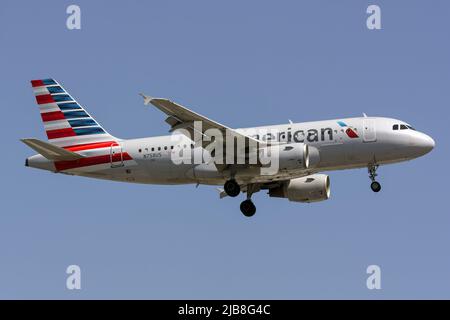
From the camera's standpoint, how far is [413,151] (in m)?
45.3

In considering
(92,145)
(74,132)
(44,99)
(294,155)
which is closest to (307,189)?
(294,155)

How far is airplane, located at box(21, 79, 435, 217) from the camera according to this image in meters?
44.7

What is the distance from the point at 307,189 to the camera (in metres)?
48.9

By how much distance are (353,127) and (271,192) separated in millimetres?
7066

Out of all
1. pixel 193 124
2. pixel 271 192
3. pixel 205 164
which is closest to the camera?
pixel 193 124

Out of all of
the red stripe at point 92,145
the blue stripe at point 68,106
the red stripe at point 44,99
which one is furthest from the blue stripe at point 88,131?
the red stripe at point 44,99

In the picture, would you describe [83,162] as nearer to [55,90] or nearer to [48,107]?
[48,107]

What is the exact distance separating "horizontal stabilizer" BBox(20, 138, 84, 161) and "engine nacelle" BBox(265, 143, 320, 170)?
34.9 feet

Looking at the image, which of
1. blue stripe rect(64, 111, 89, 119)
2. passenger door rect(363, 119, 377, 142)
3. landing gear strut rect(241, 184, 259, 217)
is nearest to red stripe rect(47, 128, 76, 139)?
blue stripe rect(64, 111, 89, 119)

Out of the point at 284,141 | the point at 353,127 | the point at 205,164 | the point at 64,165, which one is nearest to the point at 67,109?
the point at 64,165

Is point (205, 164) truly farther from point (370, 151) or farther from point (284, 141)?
point (370, 151)

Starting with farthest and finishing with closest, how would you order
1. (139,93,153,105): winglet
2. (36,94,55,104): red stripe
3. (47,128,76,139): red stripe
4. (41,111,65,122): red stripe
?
1. (36,94,55,104): red stripe
2. (41,111,65,122): red stripe
3. (47,128,76,139): red stripe
4. (139,93,153,105): winglet

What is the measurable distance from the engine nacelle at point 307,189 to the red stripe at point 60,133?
39.0 ft

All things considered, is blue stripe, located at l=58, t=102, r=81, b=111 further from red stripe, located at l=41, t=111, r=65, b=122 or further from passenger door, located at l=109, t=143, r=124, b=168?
passenger door, located at l=109, t=143, r=124, b=168
